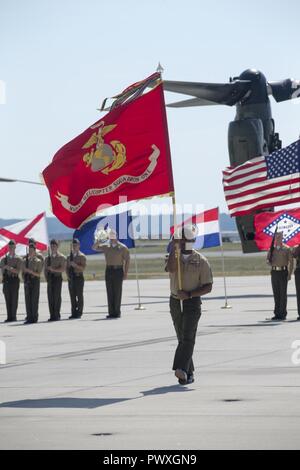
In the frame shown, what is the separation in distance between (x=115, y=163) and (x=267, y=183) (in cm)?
908

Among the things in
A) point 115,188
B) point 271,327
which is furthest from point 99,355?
point 271,327

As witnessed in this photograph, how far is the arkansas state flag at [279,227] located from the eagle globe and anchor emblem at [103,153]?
9.77 metres

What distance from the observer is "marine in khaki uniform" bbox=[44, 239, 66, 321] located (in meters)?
24.7

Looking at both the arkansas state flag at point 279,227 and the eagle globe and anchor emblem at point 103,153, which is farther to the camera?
the arkansas state flag at point 279,227

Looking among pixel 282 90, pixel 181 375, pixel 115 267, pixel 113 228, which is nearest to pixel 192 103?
pixel 282 90

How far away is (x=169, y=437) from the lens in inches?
370

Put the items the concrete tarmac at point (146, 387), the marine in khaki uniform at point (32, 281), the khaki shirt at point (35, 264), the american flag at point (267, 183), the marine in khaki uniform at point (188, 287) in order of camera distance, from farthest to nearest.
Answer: the khaki shirt at point (35, 264) → the marine in khaki uniform at point (32, 281) → the american flag at point (267, 183) → the marine in khaki uniform at point (188, 287) → the concrete tarmac at point (146, 387)

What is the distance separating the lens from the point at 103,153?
1402 cm

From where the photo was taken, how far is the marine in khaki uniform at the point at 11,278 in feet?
81.6

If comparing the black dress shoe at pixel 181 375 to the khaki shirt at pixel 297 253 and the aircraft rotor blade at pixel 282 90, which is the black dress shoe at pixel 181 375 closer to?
the khaki shirt at pixel 297 253

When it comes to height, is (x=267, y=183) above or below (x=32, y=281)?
above

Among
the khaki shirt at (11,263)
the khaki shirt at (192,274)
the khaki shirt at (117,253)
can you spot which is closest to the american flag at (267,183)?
the khaki shirt at (117,253)

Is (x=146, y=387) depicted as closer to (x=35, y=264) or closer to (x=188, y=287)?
(x=188, y=287)
